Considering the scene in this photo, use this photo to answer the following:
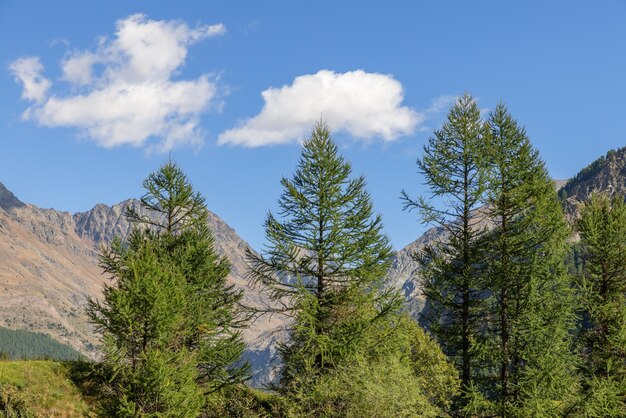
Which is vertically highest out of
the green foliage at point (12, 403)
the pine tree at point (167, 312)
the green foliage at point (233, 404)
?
the pine tree at point (167, 312)

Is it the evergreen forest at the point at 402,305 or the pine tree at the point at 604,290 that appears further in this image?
the pine tree at the point at 604,290

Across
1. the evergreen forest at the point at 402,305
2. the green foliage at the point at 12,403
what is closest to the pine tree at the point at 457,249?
the evergreen forest at the point at 402,305

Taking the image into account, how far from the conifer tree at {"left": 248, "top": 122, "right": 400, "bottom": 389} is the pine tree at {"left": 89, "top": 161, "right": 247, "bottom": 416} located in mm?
4370

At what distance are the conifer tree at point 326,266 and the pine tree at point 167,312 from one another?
437 cm

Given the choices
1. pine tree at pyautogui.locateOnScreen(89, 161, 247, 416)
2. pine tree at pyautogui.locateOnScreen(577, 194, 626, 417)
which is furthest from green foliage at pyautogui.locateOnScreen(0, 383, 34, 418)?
pine tree at pyautogui.locateOnScreen(577, 194, 626, 417)

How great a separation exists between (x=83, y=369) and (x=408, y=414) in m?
19.3

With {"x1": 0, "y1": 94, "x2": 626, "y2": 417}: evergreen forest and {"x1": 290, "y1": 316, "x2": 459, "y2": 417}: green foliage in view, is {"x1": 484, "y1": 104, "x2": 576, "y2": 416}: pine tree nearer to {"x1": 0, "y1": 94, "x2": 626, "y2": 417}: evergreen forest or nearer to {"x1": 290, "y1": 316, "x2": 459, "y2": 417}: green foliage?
{"x1": 0, "y1": 94, "x2": 626, "y2": 417}: evergreen forest

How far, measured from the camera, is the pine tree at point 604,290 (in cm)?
2678

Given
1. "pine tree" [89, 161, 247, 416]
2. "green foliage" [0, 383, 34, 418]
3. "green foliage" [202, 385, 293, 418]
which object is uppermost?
"pine tree" [89, 161, 247, 416]

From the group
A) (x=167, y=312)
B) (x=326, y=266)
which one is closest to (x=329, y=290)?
(x=326, y=266)

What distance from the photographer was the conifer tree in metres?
23.0

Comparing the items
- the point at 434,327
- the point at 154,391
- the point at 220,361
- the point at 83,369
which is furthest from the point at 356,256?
the point at 83,369

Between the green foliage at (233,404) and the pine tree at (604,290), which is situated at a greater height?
the pine tree at (604,290)

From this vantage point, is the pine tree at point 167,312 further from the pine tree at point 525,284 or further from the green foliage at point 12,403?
the pine tree at point 525,284
